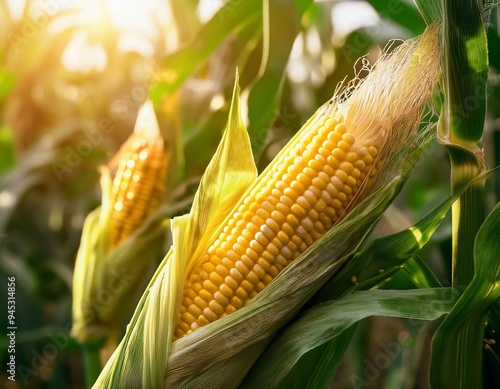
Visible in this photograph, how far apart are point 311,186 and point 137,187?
1.67 feet

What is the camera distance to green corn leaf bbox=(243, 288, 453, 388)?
2.15ft

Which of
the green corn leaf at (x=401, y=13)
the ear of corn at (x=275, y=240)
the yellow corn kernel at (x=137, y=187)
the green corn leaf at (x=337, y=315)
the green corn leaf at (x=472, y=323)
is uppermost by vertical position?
the yellow corn kernel at (x=137, y=187)

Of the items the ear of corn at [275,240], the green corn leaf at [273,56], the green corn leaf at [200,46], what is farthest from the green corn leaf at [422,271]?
the green corn leaf at [200,46]

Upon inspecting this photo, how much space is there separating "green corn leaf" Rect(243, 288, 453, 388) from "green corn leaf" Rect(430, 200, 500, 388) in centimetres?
3

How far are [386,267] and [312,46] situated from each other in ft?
3.03

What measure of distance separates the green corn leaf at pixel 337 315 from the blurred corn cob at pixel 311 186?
72 millimetres

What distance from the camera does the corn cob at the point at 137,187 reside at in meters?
1.11

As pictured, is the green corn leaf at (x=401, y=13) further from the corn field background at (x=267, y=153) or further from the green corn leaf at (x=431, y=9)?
the green corn leaf at (x=431, y=9)

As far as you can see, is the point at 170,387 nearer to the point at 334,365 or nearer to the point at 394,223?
the point at 334,365

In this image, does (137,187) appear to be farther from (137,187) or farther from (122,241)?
(122,241)

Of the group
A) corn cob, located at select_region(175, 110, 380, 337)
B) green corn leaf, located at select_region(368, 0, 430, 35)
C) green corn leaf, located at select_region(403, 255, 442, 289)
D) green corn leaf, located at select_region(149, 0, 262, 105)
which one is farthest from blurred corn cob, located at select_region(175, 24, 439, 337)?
green corn leaf, located at select_region(149, 0, 262, 105)

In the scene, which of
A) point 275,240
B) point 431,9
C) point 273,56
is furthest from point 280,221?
point 273,56

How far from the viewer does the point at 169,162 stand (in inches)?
45.4

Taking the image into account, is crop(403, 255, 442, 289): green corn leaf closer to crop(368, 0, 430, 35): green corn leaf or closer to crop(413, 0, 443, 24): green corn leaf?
crop(413, 0, 443, 24): green corn leaf
